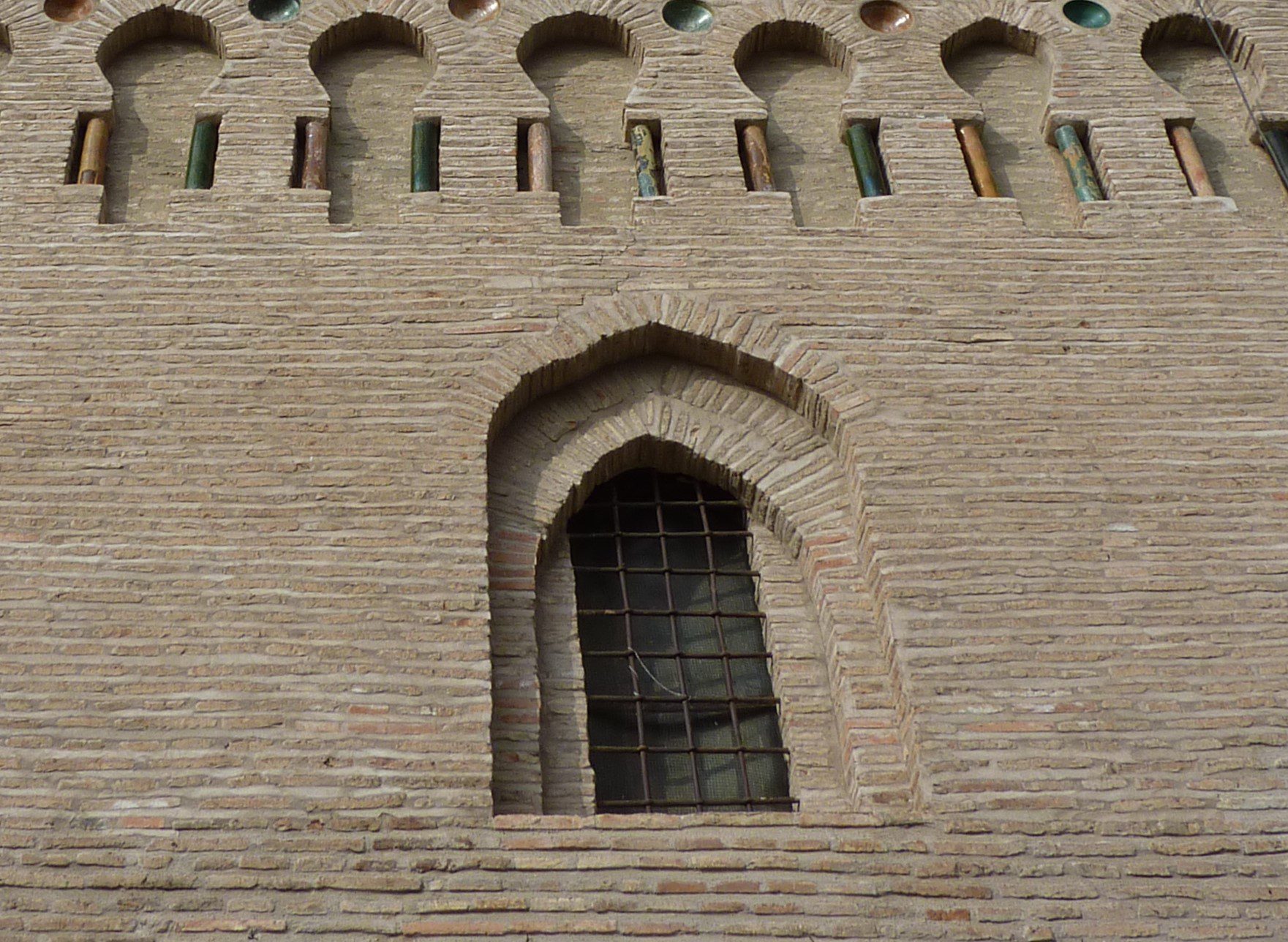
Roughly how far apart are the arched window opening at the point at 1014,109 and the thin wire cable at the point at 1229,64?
832mm

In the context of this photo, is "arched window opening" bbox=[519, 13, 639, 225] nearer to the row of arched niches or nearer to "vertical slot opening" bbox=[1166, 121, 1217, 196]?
the row of arched niches

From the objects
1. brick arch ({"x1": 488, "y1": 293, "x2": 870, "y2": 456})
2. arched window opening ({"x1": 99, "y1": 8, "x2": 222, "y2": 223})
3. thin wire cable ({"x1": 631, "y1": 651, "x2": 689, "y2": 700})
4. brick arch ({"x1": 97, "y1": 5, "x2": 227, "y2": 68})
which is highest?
brick arch ({"x1": 97, "y1": 5, "x2": 227, "y2": 68})

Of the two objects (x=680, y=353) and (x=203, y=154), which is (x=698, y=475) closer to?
(x=680, y=353)

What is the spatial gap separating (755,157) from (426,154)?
136cm

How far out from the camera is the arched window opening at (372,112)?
762 cm

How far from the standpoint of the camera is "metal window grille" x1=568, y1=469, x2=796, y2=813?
6.14m

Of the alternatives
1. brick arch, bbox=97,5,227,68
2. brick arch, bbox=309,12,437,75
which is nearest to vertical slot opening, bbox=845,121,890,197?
brick arch, bbox=309,12,437,75

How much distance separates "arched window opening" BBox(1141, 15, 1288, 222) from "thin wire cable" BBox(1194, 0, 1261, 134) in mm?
21

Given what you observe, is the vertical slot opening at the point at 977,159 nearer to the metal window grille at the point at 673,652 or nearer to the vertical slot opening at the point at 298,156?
the metal window grille at the point at 673,652

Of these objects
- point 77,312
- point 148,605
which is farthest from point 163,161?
point 148,605

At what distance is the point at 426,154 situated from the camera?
7711 millimetres

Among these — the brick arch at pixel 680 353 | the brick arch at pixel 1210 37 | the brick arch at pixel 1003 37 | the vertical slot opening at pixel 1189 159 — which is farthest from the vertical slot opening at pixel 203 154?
the brick arch at pixel 1210 37

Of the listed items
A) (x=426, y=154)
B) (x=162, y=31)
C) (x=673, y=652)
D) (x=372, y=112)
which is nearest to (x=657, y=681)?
(x=673, y=652)

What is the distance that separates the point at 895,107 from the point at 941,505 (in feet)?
7.69
